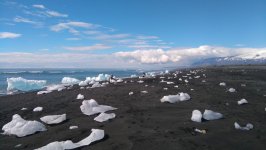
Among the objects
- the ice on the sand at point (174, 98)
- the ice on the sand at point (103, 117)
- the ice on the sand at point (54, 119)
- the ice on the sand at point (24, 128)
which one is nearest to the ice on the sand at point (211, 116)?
the ice on the sand at point (174, 98)

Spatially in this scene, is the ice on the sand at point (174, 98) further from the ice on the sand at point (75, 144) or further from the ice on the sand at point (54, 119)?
the ice on the sand at point (75, 144)

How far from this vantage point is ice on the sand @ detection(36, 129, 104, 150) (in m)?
9.51

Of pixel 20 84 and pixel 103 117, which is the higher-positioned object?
pixel 103 117

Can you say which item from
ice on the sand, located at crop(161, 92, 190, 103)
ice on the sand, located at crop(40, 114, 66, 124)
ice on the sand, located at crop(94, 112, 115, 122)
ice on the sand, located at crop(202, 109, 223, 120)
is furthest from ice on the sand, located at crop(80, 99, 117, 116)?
ice on the sand, located at crop(202, 109, 223, 120)

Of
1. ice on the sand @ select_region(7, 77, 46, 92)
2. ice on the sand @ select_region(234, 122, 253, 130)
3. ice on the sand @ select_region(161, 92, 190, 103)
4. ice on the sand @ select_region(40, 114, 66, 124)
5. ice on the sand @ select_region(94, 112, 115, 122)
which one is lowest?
ice on the sand @ select_region(7, 77, 46, 92)

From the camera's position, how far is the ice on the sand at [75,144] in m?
9.51

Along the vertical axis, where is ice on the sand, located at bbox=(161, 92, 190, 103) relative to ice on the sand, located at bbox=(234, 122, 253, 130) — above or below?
above

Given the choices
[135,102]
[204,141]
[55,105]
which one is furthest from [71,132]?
[55,105]

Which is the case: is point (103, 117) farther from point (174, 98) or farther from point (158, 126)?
point (174, 98)

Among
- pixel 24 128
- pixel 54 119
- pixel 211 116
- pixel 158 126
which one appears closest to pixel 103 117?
pixel 54 119

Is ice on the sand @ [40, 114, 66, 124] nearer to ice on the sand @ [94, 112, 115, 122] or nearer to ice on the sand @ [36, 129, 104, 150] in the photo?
ice on the sand @ [94, 112, 115, 122]

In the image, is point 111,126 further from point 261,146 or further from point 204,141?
point 261,146

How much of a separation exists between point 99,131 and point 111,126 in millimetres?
1279

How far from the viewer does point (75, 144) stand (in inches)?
389
